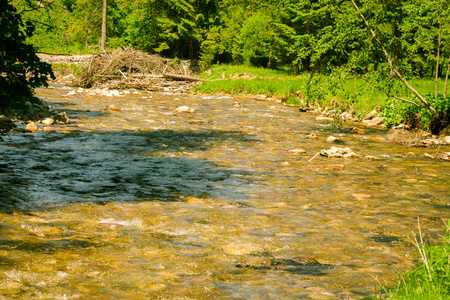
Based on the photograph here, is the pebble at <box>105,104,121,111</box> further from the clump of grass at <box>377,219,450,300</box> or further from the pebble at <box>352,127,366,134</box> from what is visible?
the clump of grass at <box>377,219,450,300</box>

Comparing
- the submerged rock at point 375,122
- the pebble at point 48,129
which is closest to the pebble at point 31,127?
the pebble at point 48,129

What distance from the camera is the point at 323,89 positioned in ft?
43.2

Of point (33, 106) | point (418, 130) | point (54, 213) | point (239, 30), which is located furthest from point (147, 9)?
point (54, 213)

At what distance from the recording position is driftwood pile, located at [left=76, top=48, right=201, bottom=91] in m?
28.8

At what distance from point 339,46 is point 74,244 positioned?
9.76 meters

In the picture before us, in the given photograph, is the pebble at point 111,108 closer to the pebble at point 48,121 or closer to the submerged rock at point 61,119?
the submerged rock at point 61,119

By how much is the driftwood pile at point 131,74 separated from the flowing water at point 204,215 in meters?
15.8

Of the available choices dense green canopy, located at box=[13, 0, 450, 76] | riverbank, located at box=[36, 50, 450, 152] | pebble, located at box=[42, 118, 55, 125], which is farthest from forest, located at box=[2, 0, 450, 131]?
pebble, located at box=[42, 118, 55, 125]

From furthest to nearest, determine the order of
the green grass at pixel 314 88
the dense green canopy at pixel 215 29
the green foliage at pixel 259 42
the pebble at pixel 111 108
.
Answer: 1. the green foliage at pixel 259 42
2. the dense green canopy at pixel 215 29
3. the pebble at pixel 111 108
4. the green grass at pixel 314 88

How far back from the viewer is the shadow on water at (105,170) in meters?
7.38

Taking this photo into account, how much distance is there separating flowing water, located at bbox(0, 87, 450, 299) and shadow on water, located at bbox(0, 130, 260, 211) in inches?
1.3

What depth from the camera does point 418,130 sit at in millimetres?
14953

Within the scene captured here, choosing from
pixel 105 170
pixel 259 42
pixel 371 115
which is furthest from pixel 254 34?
pixel 105 170

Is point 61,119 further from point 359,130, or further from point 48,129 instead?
point 359,130
